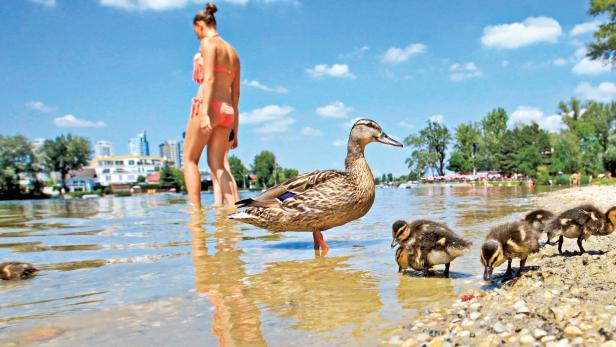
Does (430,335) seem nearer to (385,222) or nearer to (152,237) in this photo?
(152,237)

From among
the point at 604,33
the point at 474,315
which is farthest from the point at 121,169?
the point at 474,315

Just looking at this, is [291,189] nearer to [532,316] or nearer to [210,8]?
[532,316]

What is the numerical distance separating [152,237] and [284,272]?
3922 millimetres

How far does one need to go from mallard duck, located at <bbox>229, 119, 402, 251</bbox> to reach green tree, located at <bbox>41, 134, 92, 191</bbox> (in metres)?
94.8

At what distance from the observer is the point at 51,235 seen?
825cm

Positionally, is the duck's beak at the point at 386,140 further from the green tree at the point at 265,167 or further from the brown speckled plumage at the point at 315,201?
the green tree at the point at 265,167

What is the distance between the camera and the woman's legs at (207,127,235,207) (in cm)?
1214

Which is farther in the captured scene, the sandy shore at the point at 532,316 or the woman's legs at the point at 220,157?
the woman's legs at the point at 220,157

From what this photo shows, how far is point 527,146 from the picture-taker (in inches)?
3226

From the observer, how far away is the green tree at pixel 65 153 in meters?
88.1

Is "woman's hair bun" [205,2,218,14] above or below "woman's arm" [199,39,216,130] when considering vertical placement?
above

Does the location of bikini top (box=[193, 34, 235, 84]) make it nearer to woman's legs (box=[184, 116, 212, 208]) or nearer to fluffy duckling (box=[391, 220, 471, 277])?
woman's legs (box=[184, 116, 212, 208])

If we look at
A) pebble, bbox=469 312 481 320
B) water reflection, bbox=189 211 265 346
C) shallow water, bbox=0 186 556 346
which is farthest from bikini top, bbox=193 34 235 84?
pebble, bbox=469 312 481 320

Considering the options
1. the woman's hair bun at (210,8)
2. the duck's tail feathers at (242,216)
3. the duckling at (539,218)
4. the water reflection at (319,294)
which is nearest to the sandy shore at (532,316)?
the water reflection at (319,294)
